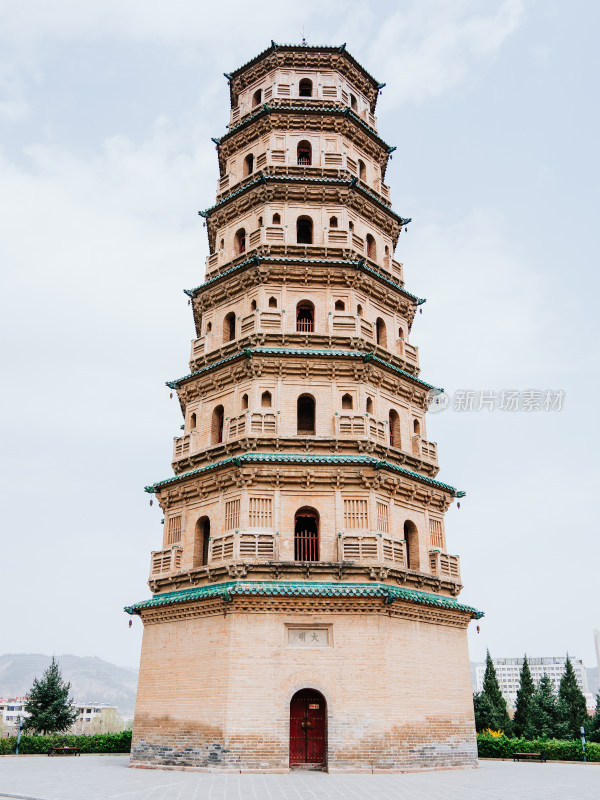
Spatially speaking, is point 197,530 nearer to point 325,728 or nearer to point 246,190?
point 325,728

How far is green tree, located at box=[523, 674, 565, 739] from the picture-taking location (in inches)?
1768

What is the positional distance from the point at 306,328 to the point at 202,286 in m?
4.95

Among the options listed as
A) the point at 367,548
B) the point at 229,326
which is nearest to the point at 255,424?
the point at 367,548

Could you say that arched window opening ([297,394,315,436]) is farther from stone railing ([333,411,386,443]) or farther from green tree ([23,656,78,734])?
green tree ([23,656,78,734])

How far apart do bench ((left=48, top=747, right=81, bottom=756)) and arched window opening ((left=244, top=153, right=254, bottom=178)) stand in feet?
83.9

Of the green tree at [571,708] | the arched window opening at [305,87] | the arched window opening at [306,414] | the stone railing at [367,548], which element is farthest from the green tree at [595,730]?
the arched window opening at [305,87]

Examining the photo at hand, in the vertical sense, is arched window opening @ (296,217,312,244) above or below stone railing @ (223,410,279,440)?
above

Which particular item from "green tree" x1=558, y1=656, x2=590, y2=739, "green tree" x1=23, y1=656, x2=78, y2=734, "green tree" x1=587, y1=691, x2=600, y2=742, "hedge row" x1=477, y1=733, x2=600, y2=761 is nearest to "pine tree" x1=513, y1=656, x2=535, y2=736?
"green tree" x1=558, y1=656, x2=590, y2=739

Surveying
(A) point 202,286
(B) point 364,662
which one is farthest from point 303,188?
(B) point 364,662

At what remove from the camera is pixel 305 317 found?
26.6m

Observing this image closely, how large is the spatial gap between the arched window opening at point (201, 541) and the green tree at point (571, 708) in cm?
3402

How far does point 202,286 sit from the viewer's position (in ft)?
91.9

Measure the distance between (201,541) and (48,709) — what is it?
22.6m

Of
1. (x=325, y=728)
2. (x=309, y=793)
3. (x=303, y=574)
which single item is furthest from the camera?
(x=303, y=574)
